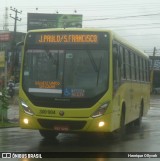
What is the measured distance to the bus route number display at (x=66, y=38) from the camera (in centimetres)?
1337

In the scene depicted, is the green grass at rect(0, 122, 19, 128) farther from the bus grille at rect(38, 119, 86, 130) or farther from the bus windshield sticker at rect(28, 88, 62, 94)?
the bus grille at rect(38, 119, 86, 130)

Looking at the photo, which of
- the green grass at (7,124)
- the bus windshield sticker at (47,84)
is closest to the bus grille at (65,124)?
the bus windshield sticker at (47,84)

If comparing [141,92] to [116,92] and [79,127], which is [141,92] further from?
[79,127]

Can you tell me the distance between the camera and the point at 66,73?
1309 cm

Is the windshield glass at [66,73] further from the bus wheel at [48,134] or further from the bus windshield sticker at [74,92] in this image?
the bus wheel at [48,134]

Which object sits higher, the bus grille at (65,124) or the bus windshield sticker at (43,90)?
the bus windshield sticker at (43,90)

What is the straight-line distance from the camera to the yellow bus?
12781 millimetres

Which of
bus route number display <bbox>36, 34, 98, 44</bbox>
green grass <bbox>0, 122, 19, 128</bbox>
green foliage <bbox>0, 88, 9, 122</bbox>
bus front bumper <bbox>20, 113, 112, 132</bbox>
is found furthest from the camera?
green foliage <bbox>0, 88, 9, 122</bbox>

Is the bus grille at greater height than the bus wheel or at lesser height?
greater

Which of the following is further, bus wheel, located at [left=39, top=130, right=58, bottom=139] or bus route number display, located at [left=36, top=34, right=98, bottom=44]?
bus wheel, located at [left=39, top=130, right=58, bottom=139]

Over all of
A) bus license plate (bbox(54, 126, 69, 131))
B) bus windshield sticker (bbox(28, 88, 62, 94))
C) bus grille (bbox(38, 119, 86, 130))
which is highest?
bus windshield sticker (bbox(28, 88, 62, 94))

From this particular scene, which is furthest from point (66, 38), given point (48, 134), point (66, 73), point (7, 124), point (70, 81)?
point (7, 124)


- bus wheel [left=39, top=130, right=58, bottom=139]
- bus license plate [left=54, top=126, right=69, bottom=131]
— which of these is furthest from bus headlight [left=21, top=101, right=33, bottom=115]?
bus wheel [left=39, top=130, right=58, bottom=139]

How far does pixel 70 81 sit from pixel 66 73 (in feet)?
0.81
